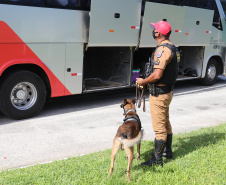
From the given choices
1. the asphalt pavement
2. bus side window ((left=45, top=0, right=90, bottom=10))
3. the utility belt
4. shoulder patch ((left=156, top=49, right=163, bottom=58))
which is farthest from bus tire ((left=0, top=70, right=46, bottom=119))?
shoulder patch ((left=156, top=49, right=163, bottom=58))

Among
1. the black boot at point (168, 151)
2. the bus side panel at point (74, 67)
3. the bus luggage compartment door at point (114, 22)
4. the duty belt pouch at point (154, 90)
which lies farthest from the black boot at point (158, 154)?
the bus luggage compartment door at point (114, 22)

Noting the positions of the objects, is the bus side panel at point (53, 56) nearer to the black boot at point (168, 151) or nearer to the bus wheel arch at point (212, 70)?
the black boot at point (168, 151)

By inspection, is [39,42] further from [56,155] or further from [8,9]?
[56,155]

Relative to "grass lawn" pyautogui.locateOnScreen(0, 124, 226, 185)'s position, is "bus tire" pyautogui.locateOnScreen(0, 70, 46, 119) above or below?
above

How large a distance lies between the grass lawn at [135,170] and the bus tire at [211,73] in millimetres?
6187

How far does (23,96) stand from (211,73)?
6.69m

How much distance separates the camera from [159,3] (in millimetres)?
7867

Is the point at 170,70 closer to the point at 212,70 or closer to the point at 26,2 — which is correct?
the point at 26,2

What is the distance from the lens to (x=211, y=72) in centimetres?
1060

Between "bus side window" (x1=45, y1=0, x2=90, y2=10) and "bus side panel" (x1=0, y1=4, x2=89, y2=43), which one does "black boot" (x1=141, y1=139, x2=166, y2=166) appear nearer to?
"bus side panel" (x1=0, y1=4, x2=89, y2=43)

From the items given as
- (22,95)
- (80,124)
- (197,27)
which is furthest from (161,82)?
(197,27)

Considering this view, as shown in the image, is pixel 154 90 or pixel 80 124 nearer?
pixel 154 90

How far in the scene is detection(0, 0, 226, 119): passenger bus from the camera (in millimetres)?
5895

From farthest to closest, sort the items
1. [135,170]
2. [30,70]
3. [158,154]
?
1. [30,70]
2. [158,154]
3. [135,170]
